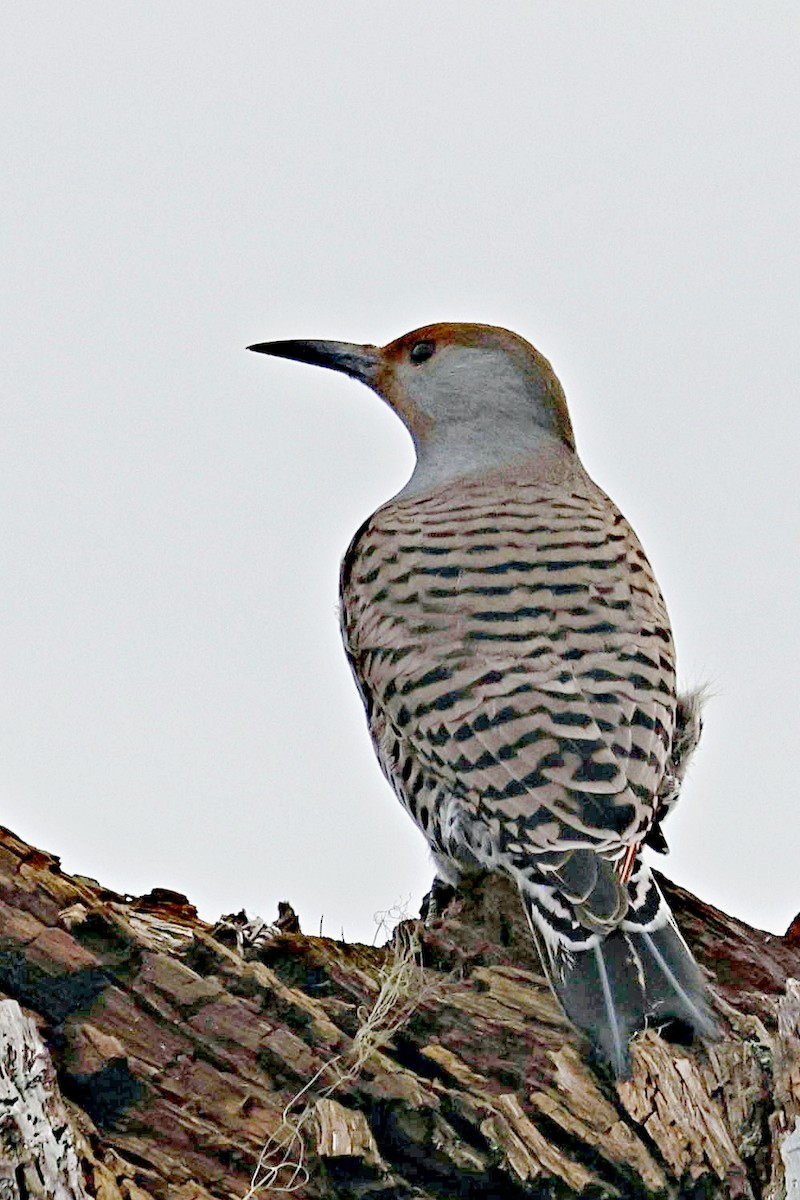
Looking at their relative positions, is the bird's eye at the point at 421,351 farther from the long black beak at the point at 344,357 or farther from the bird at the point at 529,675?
the long black beak at the point at 344,357

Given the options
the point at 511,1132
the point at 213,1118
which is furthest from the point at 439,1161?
the point at 213,1118

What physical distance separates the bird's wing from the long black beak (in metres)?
0.80

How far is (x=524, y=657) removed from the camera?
12.5 ft

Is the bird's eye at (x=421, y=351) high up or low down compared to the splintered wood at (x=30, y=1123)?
up

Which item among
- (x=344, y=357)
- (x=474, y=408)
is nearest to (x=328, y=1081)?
(x=474, y=408)

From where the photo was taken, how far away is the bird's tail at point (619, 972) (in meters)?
3.18

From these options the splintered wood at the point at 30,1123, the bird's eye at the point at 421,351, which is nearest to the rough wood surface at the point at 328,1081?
the splintered wood at the point at 30,1123

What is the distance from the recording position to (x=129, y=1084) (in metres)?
3.06

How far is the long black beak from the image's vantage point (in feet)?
17.3

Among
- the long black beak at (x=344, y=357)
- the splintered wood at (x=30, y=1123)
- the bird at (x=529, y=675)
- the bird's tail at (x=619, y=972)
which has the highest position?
the long black beak at (x=344, y=357)

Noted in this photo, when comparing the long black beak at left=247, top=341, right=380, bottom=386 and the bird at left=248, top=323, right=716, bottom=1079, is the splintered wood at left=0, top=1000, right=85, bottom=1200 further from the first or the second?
the long black beak at left=247, top=341, right=380, bottom=386

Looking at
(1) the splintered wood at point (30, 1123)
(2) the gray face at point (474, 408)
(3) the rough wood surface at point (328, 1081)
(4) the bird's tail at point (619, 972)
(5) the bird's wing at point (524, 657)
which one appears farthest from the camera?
(2) the gray face at point (474, 408)

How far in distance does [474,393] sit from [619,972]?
2336 millimetres

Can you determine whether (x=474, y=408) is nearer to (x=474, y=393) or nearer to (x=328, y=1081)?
(x=474, y=393)
